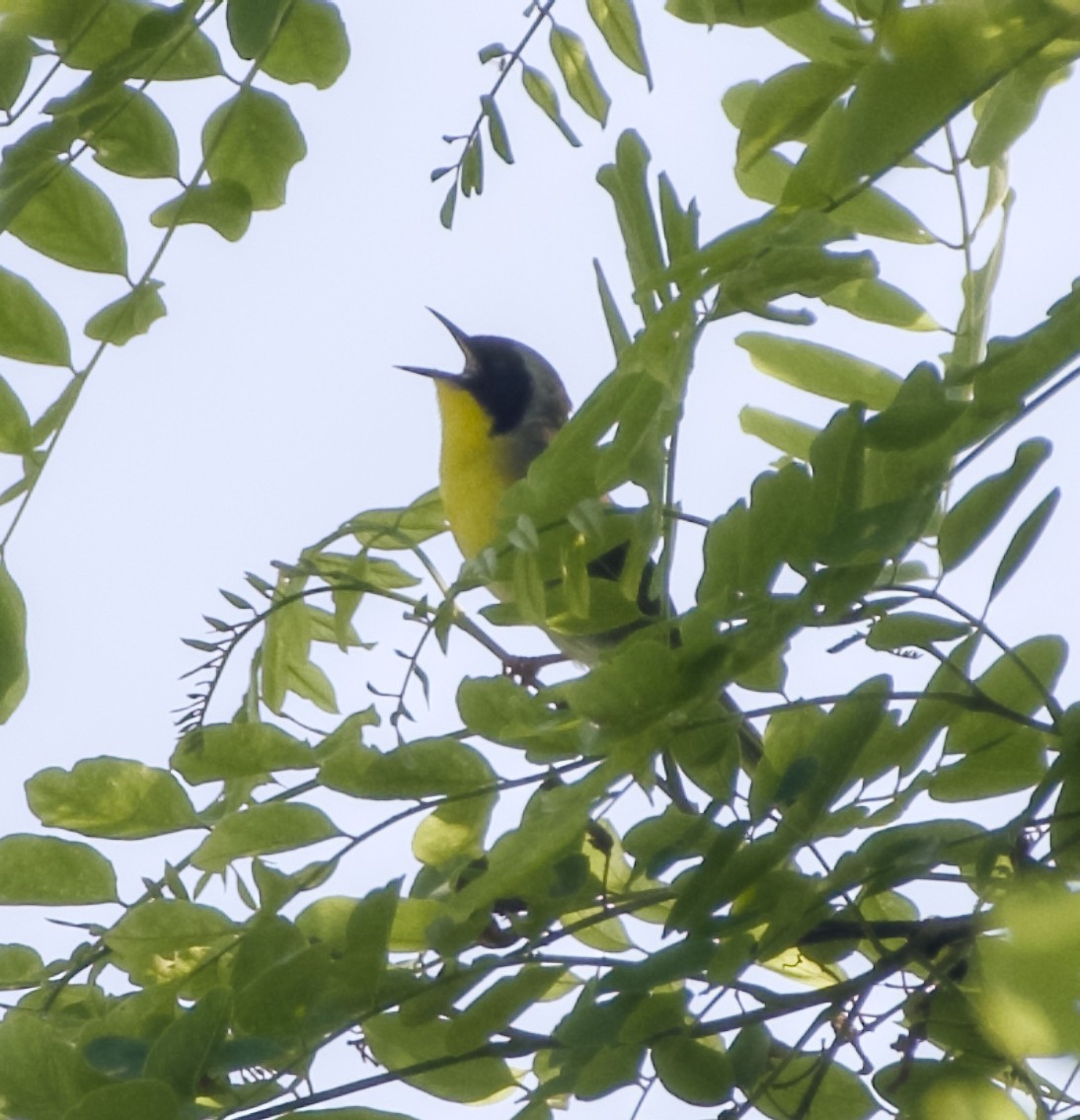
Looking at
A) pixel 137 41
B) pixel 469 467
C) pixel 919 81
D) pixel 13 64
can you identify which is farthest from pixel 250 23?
pixel 469 467

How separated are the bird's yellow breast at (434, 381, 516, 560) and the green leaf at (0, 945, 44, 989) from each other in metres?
1.53

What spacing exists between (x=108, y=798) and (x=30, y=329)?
0.44m

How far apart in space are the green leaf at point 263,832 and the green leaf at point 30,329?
0.47m

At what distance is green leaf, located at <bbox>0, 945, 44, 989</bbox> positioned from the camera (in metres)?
1.48

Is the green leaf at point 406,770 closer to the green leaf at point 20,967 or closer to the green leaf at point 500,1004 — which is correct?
the green leaf at point 500,1004

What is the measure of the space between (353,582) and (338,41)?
56 cm

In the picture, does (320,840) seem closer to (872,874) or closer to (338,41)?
(872,874)

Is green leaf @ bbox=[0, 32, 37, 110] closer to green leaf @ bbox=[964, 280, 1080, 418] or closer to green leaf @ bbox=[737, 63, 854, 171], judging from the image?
green leaf @ bbox=[737, 63, 854, 171]

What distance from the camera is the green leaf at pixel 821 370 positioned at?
5.34 ft

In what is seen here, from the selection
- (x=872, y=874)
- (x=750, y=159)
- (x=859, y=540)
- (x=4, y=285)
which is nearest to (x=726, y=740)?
(x=872, y=874)

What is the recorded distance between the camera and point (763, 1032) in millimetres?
1291

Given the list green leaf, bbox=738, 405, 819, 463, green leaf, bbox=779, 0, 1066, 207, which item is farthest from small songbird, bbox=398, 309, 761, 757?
green leaf, bbox=779, 0, 1066, 207

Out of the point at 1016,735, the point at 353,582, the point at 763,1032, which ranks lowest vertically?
the point at 763,1032

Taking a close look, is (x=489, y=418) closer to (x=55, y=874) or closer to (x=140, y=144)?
(x=140, y=144)
